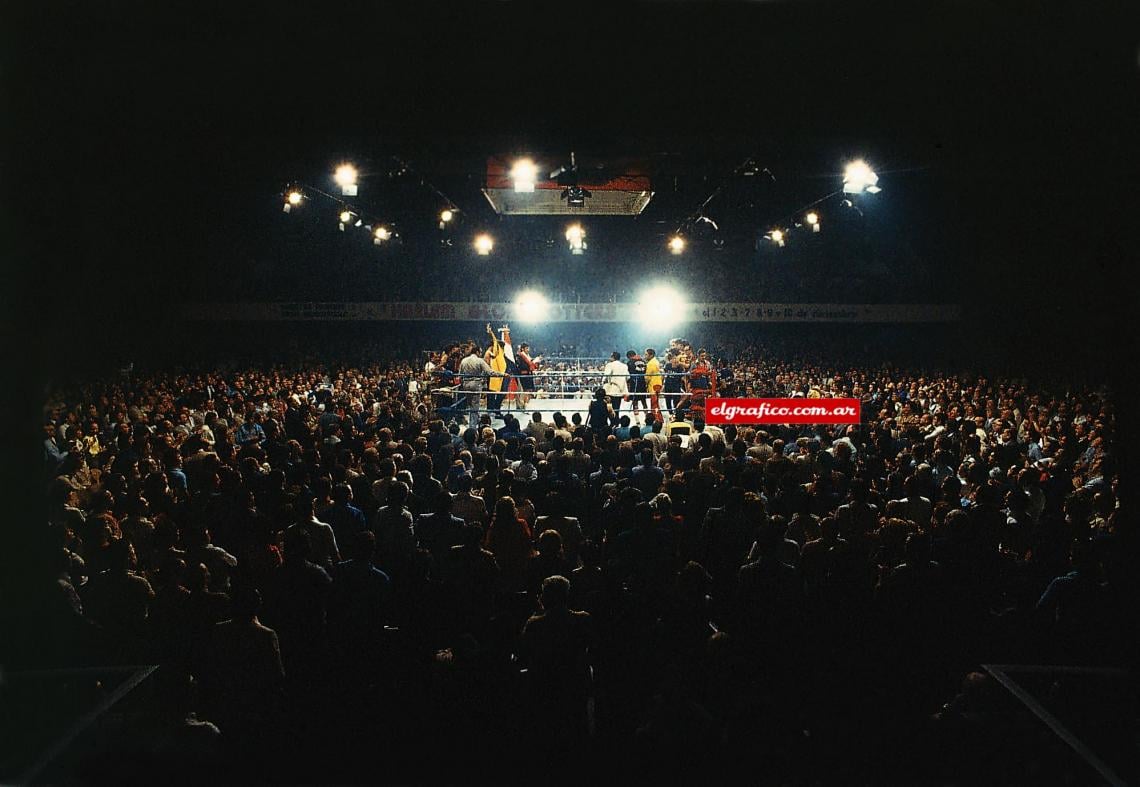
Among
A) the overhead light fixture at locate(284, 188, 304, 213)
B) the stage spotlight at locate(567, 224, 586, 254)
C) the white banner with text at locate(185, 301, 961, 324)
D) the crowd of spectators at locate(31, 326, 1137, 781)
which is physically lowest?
the crowd of spectators at locate(31, 326, 1137, 781)

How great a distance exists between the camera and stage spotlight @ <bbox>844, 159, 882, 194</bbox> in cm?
893

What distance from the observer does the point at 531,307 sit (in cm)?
2638

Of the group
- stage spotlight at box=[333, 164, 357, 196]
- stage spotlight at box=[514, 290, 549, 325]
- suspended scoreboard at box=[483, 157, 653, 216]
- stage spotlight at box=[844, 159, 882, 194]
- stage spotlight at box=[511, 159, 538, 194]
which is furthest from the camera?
stage spotlight at box=[514, 290, 549, 325]

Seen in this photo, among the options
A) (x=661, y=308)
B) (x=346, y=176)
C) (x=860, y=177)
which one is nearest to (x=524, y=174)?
(x=346, y=176)

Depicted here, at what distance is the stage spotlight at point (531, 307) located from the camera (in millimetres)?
26312

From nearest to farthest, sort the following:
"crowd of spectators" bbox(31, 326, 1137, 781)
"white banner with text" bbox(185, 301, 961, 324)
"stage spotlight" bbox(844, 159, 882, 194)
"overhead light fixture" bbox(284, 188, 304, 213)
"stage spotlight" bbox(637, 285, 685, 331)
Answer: "crowd of spectators" bbox(31, 326, 1137, 781) < "stage spotlight" bbox(844, 159, 882, 194) < "overhead light fixture" bbox(284, 188, 304, 213) < "white banner with text" bbox(185, 301, 961, 324) < "stage spotlight" bbox(637, 285, 685, 331)

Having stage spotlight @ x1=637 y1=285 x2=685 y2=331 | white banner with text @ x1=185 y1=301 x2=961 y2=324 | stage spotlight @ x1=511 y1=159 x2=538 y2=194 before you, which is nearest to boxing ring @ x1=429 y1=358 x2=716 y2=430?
stage spotlight @ x1=511 y1=159 x2=538 y2=194

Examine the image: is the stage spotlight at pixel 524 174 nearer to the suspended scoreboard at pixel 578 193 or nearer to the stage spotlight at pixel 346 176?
the suspended scoreboard at pixel 578 193

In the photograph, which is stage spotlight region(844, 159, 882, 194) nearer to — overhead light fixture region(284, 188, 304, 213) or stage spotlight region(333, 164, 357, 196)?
stage spotlight region(333, 164, 357, 196)

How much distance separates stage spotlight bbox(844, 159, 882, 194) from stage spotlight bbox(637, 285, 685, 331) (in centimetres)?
1482

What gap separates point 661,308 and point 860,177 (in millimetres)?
16658

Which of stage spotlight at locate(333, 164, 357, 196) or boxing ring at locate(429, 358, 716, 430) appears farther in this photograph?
boxing ring at locate(429, 358, 716, 430)

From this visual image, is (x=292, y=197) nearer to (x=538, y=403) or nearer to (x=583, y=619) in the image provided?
(x=538, y=403)

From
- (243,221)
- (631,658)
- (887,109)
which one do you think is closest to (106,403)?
(631,658)
